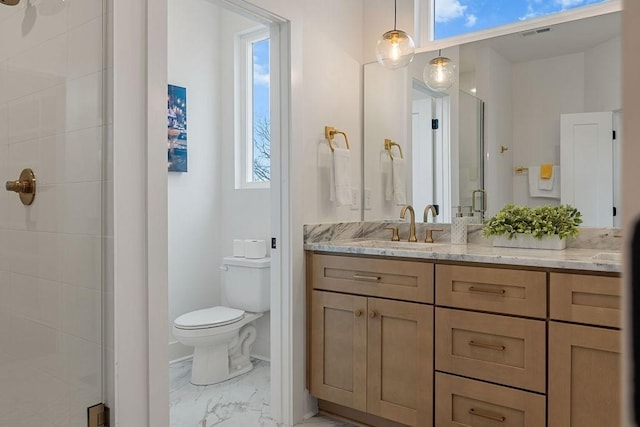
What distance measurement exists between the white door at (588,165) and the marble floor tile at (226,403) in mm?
1509

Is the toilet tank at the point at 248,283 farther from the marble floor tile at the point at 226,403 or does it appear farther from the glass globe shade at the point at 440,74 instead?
the glass globe shade at the point at 440,74

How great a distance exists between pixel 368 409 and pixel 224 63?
8.50ft

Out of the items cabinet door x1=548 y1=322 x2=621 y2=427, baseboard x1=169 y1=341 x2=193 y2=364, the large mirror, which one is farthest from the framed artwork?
cabinet door x1=548 y1=322 x2=621 y2=427

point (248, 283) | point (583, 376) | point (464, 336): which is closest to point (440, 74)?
point (464, 336)

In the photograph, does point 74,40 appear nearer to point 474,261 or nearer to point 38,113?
point 38,113

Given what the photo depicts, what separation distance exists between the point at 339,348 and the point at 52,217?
1.35 m

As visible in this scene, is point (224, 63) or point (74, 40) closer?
point (74, 40)

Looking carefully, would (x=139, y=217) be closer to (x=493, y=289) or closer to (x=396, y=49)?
(x=493, y=289)

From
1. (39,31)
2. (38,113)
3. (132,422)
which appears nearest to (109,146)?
(38,113)

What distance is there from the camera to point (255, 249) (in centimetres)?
314

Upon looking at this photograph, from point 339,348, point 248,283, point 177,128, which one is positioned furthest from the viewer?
point 177,128

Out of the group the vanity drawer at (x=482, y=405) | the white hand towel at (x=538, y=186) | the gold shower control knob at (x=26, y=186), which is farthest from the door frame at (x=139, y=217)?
the white hand towel at (x=538, y=186)

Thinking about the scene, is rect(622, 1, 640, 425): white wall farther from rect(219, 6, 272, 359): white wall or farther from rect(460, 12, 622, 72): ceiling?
rect(219, 6, 272, 359): white wall

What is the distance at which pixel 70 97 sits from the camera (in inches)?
62.3
